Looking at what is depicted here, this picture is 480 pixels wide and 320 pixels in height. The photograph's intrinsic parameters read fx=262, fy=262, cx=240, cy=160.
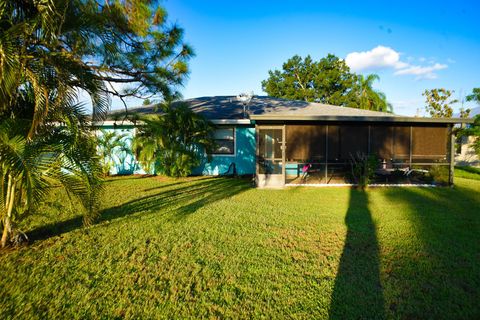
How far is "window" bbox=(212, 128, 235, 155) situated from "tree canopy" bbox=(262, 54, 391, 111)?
23.7 metres

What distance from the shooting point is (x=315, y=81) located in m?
34.8

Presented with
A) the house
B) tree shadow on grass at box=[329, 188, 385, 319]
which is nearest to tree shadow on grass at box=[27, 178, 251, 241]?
the house

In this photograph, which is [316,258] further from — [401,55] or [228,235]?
[401,55]

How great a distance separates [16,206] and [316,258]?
456 cm

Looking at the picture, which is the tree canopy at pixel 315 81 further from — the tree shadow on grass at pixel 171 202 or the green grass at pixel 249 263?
the green grass at pixel 249 263

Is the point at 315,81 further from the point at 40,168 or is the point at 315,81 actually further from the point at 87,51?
the point at 40,168

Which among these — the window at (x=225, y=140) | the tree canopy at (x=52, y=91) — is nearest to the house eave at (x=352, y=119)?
the window at (x=225, y=140)

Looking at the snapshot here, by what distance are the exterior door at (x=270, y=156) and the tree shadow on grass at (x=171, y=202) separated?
74 cm

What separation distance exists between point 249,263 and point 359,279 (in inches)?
54.7

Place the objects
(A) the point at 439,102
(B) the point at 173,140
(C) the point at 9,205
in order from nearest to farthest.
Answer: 1. (C) the point at 9,205
2. (B) the point at 173,140
3. (A) the point at 439,102

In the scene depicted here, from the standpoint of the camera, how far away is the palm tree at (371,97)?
75.9 feet

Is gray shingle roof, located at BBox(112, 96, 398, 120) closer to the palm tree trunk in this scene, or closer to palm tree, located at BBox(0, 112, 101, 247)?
palm tree, located at BBox(0, 112, 101, 247)

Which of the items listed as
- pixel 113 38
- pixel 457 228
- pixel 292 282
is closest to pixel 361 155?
pixel 457 228

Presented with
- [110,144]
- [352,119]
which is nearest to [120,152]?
[110,144]
